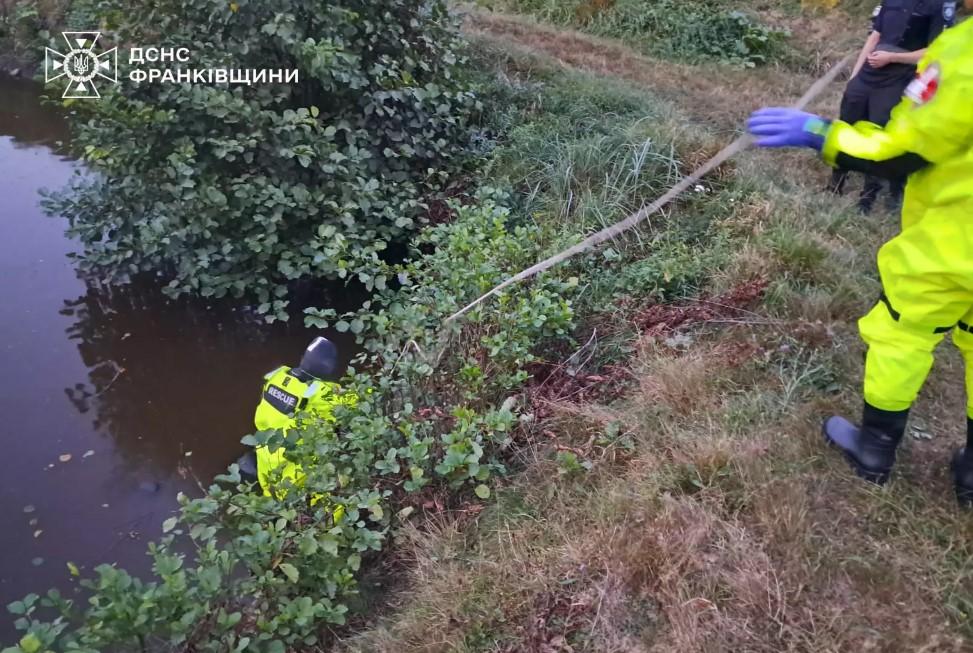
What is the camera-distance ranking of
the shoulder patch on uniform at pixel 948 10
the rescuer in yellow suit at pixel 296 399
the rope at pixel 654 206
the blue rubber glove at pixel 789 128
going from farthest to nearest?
the shoulder patch on uniform at pixel 948 10 < the rescuer in yellow suit at pixel 296 399 < the rope at pixel 654 206 < the blue rubber glove at pixel 789 128

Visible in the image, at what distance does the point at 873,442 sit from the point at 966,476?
31 centimetres

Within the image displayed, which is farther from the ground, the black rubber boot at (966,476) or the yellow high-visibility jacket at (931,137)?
the yellow high-visibility jacket at (931,137)

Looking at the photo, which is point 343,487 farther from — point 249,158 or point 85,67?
point 85,67

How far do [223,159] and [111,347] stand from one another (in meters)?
1.40

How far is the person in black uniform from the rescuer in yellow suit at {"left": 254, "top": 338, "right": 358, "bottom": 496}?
3.12m

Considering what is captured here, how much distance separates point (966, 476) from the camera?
243 cm

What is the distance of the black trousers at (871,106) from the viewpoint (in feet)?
13.9

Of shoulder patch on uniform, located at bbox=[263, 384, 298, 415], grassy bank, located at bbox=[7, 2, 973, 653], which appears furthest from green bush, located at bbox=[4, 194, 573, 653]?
shoulder patch on uniform, located at bbox=[263, 384, 298, 415]

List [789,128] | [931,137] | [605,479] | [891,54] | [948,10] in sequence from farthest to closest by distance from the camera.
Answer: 1. [891,54]
2. [948,10]
3. [605,479]
4. [789,128]
5. [931,137]

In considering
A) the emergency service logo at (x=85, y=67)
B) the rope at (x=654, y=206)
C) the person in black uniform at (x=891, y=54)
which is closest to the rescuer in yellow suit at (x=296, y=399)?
the rope at (x=654, y=206)

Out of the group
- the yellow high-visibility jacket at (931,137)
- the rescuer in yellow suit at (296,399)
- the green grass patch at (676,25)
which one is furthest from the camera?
the green grass patch at (676,25)

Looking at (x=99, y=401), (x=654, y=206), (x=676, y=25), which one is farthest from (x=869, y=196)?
(x=676, y=25)

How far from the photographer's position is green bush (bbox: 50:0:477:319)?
446 centimetres

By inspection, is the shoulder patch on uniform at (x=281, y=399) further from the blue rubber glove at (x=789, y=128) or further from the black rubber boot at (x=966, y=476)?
the black rubber boot at (x=966, y=476)
